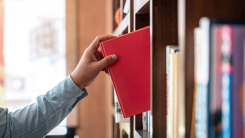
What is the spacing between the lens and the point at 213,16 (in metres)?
0.33

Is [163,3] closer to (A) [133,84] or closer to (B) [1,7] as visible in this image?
(A) [133,84]

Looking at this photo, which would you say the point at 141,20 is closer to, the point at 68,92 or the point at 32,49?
the point at 68,92

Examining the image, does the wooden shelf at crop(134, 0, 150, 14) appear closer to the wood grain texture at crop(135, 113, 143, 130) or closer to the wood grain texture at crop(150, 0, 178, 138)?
the wood grain texture at crop(150, 0, 178, 138)

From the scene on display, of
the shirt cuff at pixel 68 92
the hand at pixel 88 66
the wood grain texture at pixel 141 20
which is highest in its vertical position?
the wood grain texture at pixel 141 20

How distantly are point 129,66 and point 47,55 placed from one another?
2.02m

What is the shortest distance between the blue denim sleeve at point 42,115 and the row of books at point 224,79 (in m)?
0.69

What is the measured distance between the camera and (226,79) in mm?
258

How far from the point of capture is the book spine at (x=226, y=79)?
25 cm

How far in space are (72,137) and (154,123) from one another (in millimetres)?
2095

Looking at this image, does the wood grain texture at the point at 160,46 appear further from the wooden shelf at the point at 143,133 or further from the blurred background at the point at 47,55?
the blurred background at the point at 47,55

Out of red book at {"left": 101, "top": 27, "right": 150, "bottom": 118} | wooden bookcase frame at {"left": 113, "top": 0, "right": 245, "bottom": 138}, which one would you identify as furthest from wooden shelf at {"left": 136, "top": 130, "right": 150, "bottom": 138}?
red book at {"left": 101, "top": 27, "right": 150, "bottom": 118}

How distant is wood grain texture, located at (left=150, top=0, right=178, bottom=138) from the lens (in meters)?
0.60

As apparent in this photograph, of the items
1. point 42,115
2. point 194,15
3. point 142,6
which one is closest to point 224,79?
point 194,15

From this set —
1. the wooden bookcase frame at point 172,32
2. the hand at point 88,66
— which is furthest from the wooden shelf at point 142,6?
the hand at point 88,66
